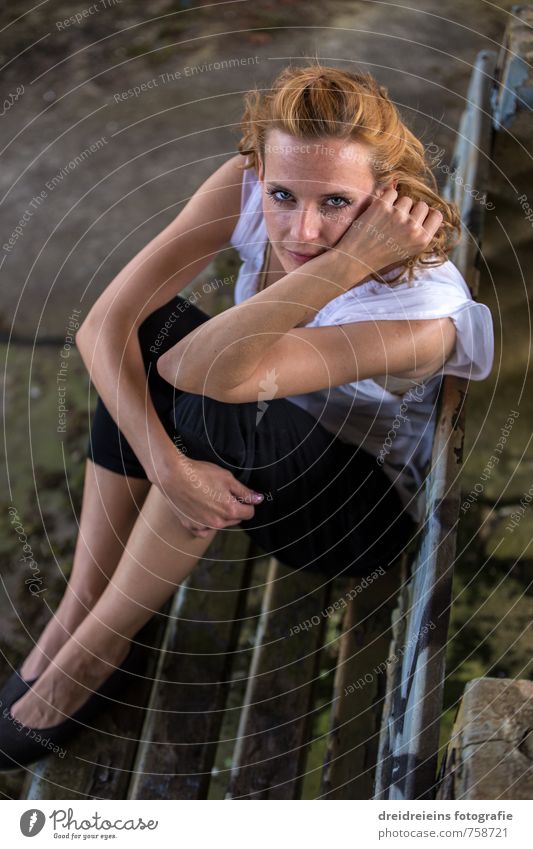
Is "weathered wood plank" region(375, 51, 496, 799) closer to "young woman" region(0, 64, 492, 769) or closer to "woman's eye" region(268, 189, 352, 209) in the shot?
"young woman" region(0, 64, 492, 769)

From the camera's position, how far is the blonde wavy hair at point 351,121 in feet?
1.97

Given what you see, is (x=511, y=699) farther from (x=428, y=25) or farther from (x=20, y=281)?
(x=428, y=25)

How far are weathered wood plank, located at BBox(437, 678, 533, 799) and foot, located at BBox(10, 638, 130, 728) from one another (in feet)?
1.21

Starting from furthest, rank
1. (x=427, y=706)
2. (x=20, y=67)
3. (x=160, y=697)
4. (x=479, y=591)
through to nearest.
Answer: (x=20, y=67) < (x=479, y=591) < (x=160, y=697) < (x=427, y=706)

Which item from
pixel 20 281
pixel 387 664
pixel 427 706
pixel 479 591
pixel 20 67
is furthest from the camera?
pixel 20 67

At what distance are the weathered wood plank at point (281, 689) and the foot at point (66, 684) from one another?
137 mm

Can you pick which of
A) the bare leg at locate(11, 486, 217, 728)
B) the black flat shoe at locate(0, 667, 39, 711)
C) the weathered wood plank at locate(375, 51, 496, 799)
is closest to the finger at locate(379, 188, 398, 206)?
the weathered wood plank at locate(375, 51, 496, 799)

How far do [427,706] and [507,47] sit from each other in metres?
0.68

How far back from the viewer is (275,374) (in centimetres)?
68

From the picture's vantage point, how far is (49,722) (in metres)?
0.87

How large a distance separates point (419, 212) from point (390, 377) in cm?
14
